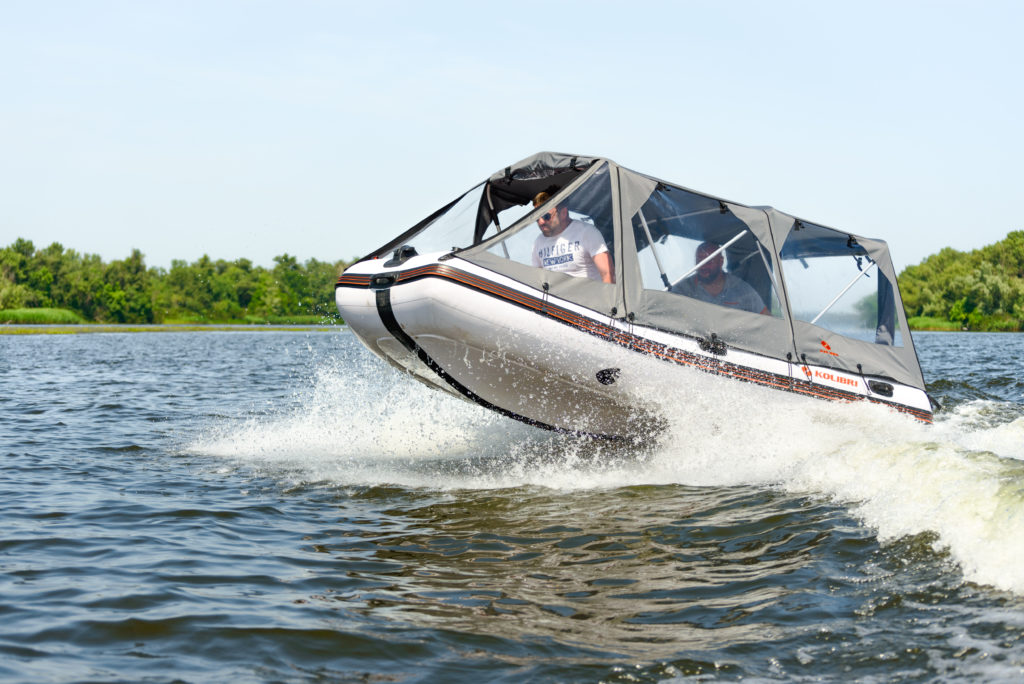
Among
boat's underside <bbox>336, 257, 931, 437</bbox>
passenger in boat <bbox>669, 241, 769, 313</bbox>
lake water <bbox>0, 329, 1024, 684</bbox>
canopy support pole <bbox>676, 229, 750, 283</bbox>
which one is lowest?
lake water <bbox>0, 329, 1024, 684</bbox>

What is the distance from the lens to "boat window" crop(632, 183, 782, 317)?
315 inches

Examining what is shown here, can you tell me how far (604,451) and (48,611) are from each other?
5669 mm

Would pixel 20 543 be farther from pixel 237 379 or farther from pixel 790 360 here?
pixel 237 379

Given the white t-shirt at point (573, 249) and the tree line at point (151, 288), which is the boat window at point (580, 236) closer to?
the white t-shirt at point (573, 249)

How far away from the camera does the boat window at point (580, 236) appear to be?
7.72 m

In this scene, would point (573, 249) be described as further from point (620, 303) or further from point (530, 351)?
point (530, 351)

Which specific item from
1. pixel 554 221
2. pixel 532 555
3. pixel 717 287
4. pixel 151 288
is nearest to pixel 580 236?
pixel 554 221

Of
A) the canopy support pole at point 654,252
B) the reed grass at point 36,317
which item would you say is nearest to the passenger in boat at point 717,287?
the canopy support pole at point 654,252

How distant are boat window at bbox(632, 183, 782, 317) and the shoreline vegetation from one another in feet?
252

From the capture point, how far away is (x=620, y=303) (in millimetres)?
7652

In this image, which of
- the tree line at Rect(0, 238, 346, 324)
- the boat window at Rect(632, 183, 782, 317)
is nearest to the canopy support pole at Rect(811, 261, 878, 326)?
the boat window at Rect(632, 183, 782, 317)

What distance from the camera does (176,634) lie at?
4.04 meters

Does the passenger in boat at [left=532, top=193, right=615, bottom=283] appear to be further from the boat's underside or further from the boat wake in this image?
the boat wake

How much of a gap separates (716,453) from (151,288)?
119 metres
